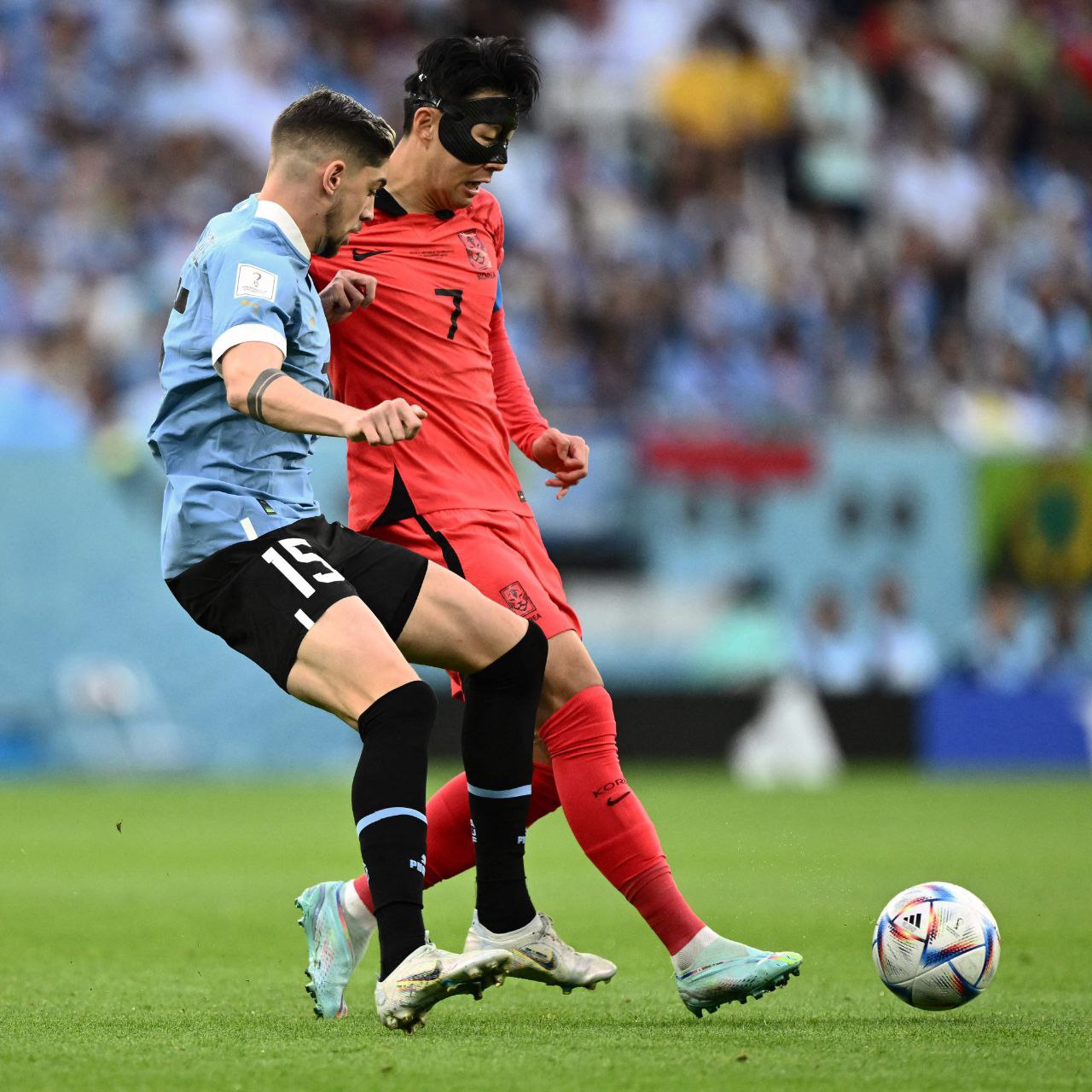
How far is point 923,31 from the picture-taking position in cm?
1942

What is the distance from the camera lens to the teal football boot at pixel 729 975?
178 inches

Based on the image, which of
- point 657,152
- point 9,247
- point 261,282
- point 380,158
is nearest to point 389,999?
point 261,282

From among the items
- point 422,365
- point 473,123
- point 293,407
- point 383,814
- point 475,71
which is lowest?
point 383,814

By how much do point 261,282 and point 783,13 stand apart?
15.6 meters

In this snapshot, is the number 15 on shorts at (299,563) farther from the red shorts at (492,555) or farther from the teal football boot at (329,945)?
the teal football boot at (329,945)

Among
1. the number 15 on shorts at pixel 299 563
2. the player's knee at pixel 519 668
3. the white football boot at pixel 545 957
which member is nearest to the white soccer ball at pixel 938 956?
the white football boot at pixel 545 957

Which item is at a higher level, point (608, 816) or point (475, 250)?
point (475, 250)

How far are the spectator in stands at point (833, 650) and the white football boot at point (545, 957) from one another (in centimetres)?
1061

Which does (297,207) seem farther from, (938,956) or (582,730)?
(938,956)

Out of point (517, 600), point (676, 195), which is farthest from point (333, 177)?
point (676, 195)

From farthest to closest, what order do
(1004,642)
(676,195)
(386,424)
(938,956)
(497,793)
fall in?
1. (676,195)
2. (1004,642)
3. (497,793)
4. (938,956)
5. (386,424)

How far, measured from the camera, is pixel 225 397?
14.6ft

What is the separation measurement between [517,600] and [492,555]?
0.48ft

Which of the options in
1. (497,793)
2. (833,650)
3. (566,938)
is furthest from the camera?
(833,650)
